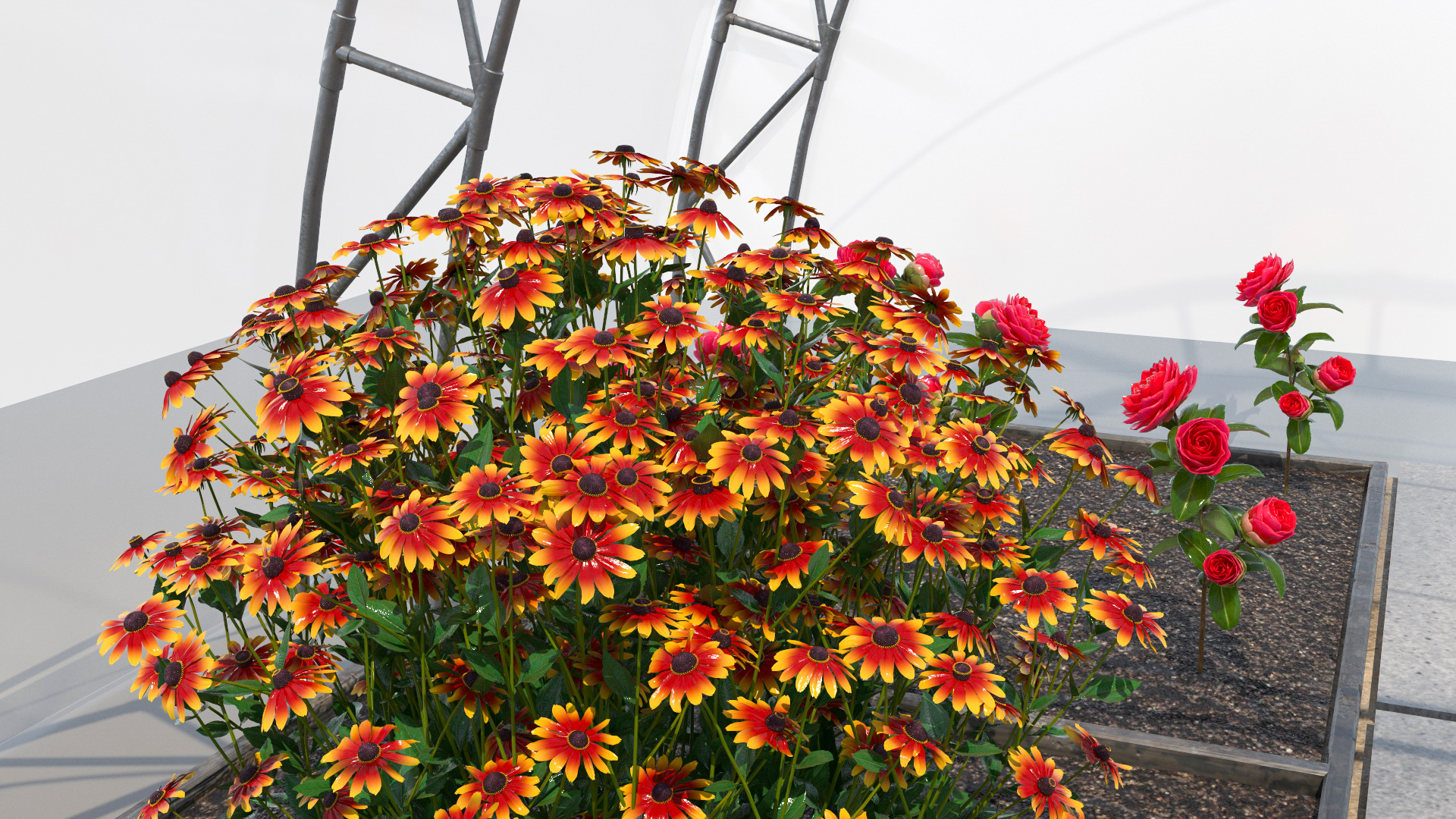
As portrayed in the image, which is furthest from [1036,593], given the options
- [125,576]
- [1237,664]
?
[125,576]

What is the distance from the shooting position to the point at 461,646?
100 centimetres

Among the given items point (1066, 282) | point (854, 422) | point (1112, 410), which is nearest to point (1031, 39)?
point (1066, 282)

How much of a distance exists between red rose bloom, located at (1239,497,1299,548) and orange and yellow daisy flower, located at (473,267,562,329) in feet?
4.11

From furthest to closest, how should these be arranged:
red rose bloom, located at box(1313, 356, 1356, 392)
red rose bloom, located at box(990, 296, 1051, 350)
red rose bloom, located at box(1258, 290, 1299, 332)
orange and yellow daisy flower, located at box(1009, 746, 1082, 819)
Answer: red rose bloom, located at box(1313, 356, 1356, 392)
red rose bloom, located at box(1258, 290, 1299, 332)
red rose bloom, located at box(990, 296, 1051, 350)
orange and yellow daisy flower, located at box(1009, 746, 1082, 819)

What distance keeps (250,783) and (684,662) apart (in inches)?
19.7

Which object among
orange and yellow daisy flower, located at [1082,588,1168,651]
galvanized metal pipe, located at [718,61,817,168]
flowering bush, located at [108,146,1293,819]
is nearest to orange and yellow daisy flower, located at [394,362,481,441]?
flowering bush, located at [108,146,1293,819]

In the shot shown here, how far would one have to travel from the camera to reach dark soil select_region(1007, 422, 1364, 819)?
1.69 m

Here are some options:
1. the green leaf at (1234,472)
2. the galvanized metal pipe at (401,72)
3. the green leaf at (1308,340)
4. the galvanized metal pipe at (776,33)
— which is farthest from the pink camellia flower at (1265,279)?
the galvanized metal pipe at (776,33)

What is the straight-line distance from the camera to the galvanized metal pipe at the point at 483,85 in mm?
1936

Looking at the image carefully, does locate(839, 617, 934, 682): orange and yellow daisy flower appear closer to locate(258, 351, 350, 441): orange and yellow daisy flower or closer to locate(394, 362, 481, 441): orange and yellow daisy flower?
locate(394, 362, 481, 441): orange and yellow daisy flower

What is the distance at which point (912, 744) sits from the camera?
942mm

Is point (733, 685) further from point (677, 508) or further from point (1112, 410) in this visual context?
point (1112, 410)

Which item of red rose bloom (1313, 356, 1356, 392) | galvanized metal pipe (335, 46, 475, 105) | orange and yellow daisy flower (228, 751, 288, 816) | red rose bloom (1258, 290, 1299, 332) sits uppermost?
galvanized metal pipe (335, 46, 475, 105)

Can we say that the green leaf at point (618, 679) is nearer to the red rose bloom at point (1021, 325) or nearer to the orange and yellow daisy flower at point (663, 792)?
the orange and yellow daisy flower at point (663, 792)
